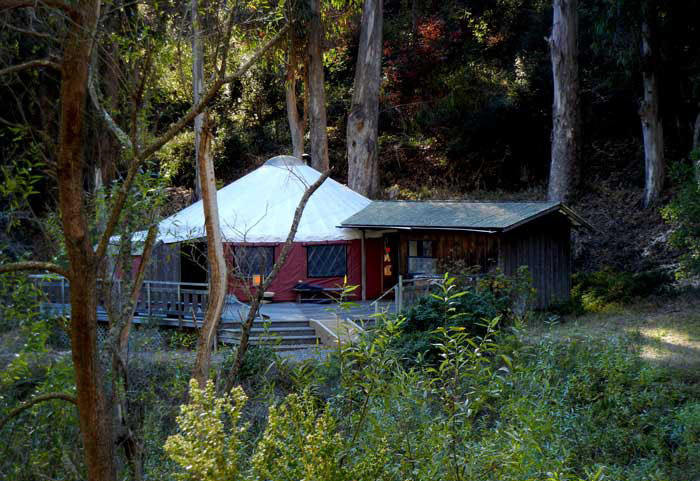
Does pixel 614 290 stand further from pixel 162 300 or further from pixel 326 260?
pixel 162 300

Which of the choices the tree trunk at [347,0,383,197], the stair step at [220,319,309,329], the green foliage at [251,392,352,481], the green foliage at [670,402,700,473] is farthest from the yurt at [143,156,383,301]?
the green foliage at [251,392,352,481]

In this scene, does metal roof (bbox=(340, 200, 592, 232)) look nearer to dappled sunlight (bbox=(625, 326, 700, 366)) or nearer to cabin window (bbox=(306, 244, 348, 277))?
cabin window (bbox=(306, 244, 348, 277))

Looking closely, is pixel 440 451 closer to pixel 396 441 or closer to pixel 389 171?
pixel 396 441

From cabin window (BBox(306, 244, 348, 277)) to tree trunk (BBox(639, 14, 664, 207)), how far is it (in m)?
8.43

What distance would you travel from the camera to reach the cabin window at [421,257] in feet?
52.4

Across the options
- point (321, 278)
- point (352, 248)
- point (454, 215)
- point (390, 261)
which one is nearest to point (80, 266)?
point (454, 215)

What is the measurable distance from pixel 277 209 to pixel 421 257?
3712 millimetres

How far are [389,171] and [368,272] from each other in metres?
9.86

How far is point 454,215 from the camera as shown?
15.8 meters

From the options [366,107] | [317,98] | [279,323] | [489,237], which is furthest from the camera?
[317,98]

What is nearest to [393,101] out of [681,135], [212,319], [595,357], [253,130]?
[253,130]

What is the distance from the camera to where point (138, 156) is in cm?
363

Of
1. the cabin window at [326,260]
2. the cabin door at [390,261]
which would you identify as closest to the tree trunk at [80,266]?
the cabin window at [326,260]

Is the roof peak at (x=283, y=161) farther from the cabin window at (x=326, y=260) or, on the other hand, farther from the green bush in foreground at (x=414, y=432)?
the green bush in foreground at (x=414, y=432)
